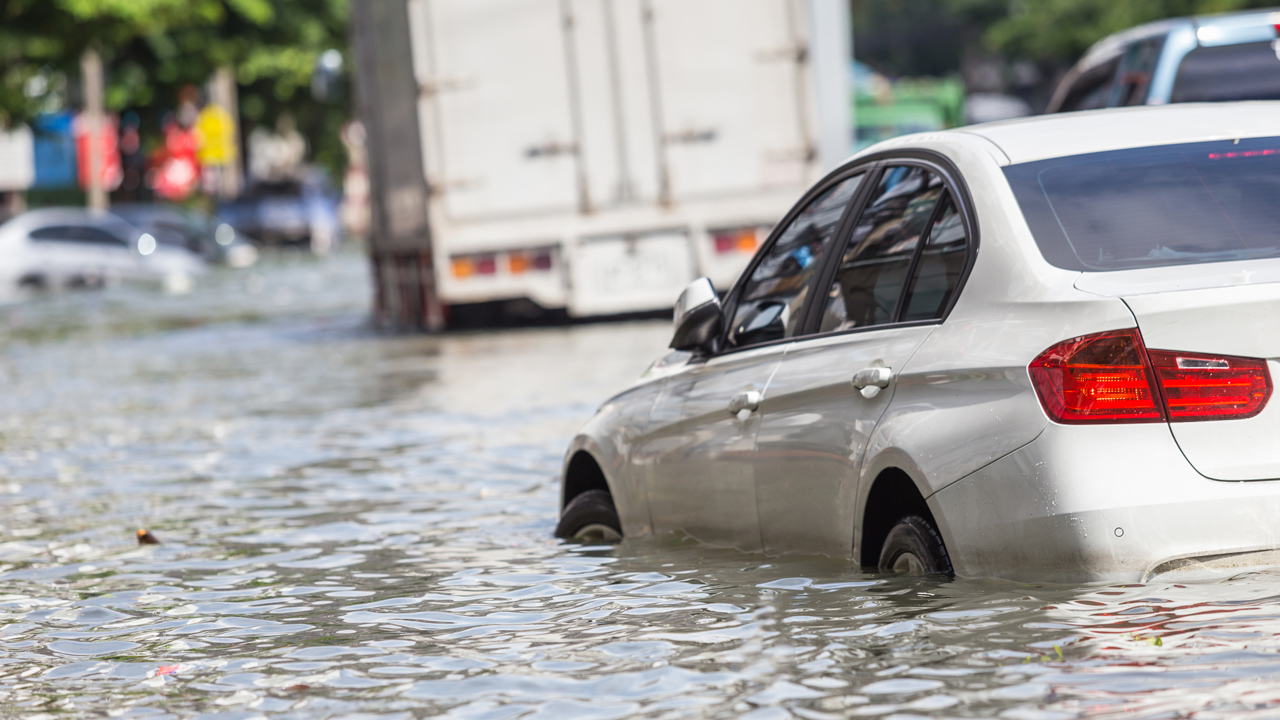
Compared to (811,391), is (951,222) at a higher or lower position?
higher

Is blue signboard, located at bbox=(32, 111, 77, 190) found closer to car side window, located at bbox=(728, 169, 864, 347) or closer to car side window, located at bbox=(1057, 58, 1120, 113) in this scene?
car side window, located at bbox=(1057, 58, 1120, 113)

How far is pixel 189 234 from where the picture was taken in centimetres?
4056

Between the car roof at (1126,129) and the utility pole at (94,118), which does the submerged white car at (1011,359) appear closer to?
the car roof at (1126,129)

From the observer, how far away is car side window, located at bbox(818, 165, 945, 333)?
536 centimetres

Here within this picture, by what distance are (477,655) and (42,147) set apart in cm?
6621

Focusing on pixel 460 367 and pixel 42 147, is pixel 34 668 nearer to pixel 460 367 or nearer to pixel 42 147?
pixel 460 367

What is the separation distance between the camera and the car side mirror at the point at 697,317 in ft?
19.7

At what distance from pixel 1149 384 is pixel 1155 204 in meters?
0.65

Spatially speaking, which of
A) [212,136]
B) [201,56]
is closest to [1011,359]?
[201,56]

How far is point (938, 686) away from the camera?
4453 mm

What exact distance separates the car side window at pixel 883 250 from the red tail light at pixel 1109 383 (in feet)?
2.66

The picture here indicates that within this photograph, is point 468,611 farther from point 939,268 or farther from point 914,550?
point 939,268

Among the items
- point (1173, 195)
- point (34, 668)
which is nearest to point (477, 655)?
point (34, 668)

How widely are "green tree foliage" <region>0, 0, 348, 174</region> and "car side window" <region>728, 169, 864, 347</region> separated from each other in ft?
105
